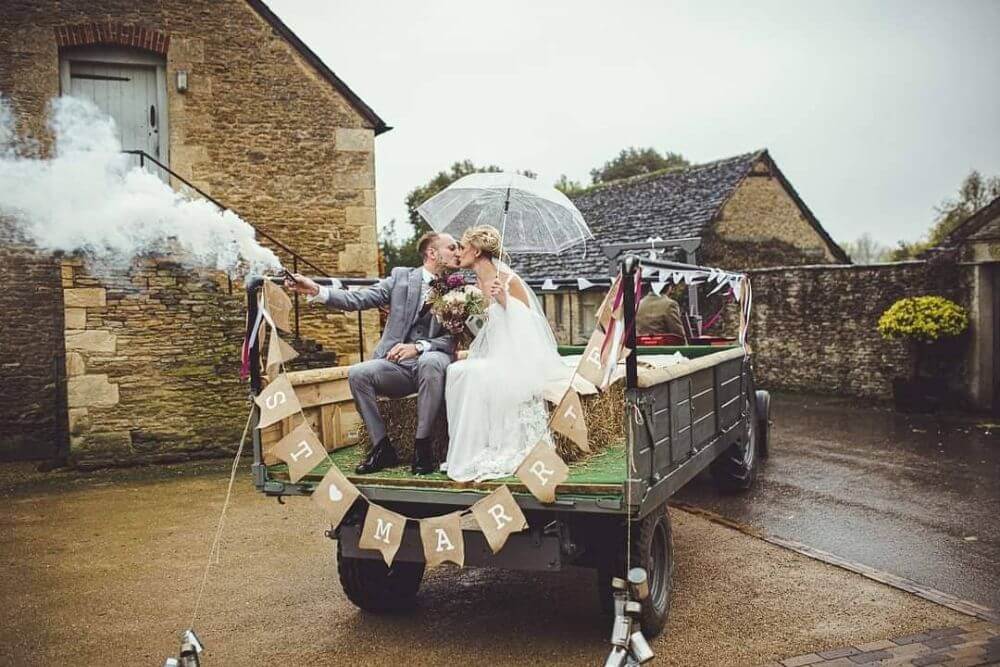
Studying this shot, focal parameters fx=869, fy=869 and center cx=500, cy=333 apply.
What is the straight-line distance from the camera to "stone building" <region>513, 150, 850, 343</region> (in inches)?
854

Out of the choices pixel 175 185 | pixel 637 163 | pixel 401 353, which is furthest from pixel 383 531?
pixel 637 163

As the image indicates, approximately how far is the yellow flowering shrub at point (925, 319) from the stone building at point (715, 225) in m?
6.38

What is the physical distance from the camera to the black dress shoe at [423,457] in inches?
201

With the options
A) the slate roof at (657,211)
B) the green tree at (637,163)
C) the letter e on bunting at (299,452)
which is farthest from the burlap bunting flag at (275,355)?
the green tree at (637,163)

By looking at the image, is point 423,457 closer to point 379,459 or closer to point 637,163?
point 379,459

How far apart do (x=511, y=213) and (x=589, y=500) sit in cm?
297

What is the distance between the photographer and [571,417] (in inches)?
175

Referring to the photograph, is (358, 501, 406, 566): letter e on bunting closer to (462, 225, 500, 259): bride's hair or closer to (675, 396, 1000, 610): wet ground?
(462, 225, 500, 259): bride's hair

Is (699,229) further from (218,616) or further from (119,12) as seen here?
(218,616)

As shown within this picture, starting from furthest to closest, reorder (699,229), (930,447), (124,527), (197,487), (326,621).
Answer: (699,229)
(930,447)
(197,487)
(124,527)
(326,621)

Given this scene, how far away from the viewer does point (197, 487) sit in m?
10.1

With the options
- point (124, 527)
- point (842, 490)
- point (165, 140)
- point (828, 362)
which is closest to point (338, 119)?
point (165, 140)

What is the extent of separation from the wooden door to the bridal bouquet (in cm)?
851

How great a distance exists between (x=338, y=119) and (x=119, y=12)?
3336 millimetres
